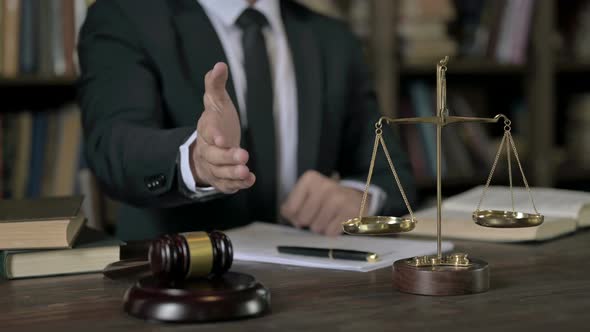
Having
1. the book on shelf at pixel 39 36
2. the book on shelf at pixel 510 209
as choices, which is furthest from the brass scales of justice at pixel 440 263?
the book on shelf at pixel 39 36

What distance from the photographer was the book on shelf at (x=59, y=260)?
1.15m

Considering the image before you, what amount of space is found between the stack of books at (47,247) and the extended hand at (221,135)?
0.18m

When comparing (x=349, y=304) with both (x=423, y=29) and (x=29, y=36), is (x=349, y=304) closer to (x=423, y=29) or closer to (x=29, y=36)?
(x=29, y=36)

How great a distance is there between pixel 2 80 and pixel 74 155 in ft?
0.99

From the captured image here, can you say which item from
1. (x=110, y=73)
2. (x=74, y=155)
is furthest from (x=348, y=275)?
(x=74, y=155)

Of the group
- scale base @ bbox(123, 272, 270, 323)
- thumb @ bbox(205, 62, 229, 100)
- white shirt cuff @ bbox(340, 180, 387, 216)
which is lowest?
white shirt cuff @ bbox(340, 180, 387, 216)

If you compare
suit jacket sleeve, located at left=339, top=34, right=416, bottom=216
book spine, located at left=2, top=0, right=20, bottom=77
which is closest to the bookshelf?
suit jacket sleeve, located at left=339, top=34, right=416, bottom=216

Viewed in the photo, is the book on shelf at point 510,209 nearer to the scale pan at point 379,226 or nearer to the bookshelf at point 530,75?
the scale pan at point 379,226

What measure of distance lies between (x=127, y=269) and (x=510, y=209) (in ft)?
2.49

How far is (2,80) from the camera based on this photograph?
2529 mm

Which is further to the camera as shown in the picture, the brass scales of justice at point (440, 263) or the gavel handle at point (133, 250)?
the gavel handle at point (133, 250)

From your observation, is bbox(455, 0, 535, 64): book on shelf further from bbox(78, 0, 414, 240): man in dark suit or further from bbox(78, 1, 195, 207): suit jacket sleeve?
bbox(78, 1, 195, 207): suit jacket sleeve

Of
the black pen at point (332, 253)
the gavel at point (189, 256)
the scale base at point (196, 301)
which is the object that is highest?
the gavel at point (189, 256)

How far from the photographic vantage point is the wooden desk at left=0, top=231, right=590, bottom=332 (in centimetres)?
88
